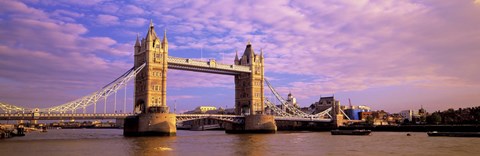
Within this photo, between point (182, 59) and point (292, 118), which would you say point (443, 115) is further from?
point (182, 59)

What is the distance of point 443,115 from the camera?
138 m

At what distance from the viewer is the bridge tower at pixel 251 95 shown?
100312 mm

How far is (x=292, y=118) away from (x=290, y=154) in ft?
233

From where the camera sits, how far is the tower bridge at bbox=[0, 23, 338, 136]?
7300cm

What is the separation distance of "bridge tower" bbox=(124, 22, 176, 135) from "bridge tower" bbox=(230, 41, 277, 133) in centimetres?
2480

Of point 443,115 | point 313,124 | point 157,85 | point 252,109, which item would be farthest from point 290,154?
point 443,115

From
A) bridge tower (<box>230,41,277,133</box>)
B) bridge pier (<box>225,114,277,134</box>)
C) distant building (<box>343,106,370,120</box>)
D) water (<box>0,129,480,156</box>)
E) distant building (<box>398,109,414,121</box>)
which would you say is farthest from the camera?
distant building (<box>398,109,414,121</box>)

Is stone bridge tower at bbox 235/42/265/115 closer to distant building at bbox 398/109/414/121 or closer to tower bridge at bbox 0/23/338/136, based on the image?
tower bridge at bbox 0/23/338/136

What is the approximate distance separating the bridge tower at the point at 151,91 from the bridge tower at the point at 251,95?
24.8 metres

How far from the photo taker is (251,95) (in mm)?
105062

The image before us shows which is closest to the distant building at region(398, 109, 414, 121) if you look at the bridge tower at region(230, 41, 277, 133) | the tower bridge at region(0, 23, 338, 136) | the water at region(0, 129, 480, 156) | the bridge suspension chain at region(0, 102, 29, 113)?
the tower bridge at region(0, 23, 338, 136)

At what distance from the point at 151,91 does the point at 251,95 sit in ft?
98.3

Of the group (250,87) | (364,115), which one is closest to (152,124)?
(250,87)

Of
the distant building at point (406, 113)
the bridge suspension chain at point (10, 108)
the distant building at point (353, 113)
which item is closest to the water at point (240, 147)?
the bridge suspension chain at point (10, 108)
